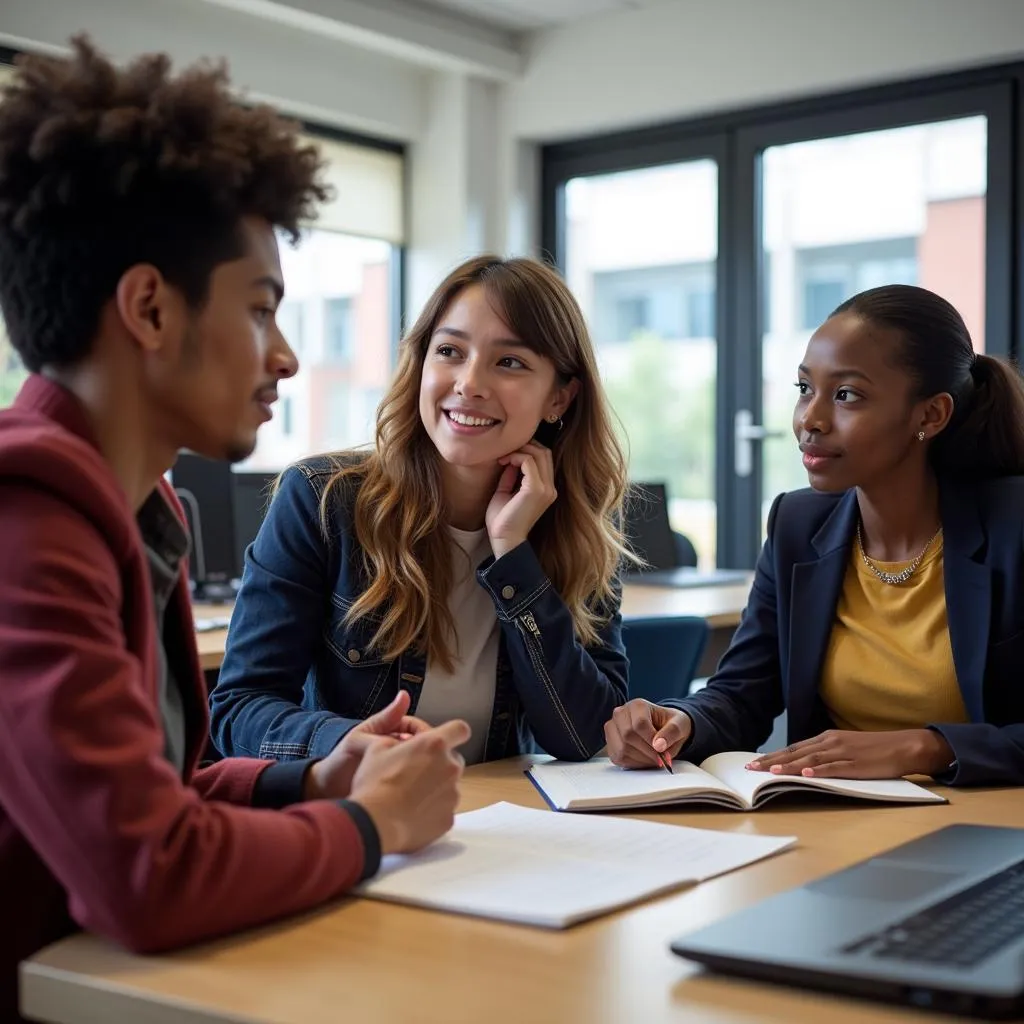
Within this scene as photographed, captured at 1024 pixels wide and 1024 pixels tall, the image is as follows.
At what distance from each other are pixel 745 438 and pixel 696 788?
4.10 meters

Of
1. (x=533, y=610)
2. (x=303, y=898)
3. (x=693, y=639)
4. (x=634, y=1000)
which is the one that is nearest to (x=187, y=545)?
(x=303, y=898)

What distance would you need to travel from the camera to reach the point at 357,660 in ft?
5.90

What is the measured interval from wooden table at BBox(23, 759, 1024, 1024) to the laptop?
1cm

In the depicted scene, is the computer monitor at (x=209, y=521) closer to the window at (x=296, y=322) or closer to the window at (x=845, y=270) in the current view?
the window at (x=296, y=322)

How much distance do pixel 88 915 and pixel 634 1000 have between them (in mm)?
372

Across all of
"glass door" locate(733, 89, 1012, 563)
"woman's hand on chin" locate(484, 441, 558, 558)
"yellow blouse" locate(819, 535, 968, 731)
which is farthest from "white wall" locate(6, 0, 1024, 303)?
"yellow blouse" locate(819, 535, 968, 731)

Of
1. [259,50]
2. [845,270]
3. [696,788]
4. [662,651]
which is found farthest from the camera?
[845,270]

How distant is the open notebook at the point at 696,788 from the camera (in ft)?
4.65

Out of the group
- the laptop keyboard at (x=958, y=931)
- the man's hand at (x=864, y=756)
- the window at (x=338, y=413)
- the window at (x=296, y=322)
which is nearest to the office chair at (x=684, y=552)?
the window at (x=338, y=413)

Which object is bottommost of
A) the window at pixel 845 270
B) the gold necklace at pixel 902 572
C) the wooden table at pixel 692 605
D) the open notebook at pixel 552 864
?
the wooden table at pixel 692 605

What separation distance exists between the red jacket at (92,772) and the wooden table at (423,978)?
29 millimetres

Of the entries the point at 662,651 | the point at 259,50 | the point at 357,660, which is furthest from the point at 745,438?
the point at 357,660

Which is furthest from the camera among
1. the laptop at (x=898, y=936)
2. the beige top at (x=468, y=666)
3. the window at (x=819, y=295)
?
the window at (x=819, y=295)

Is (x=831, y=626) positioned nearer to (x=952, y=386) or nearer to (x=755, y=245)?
(x=952, y=386)
